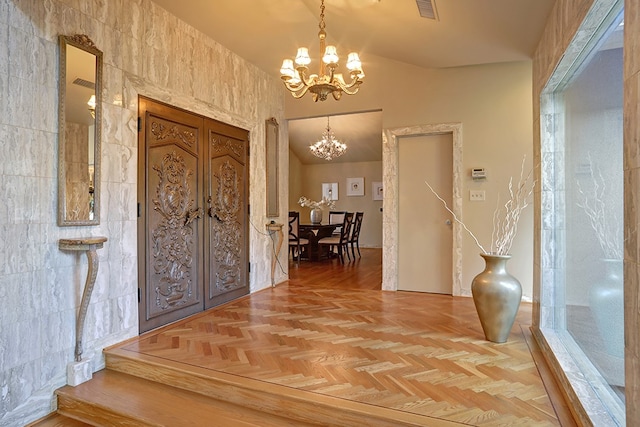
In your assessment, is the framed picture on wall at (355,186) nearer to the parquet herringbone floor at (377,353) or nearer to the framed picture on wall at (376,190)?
the framed picture on wall at (376,190)

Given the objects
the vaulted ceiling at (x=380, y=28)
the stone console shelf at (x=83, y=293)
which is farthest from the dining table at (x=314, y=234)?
the stone console shelf at (x=83, y=293)

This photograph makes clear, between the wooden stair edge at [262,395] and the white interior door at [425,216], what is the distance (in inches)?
116

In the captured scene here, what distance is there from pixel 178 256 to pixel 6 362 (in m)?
1.51

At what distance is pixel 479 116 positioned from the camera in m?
4.34

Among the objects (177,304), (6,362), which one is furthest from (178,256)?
(6,362)

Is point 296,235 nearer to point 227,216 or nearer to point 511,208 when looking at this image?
point 227,216

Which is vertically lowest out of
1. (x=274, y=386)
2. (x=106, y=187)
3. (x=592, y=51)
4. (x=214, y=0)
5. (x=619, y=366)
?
(x=274, y=386)

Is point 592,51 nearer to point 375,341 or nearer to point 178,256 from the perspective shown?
point 375,341

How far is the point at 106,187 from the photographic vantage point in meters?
2.77

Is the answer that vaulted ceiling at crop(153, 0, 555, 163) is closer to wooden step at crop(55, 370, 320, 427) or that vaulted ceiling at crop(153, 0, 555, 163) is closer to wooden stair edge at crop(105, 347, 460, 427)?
wooden stair edge at crop(105, 347, 460, 427)

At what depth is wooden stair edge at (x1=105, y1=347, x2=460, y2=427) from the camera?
186 cm

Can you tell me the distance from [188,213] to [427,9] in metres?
2.80

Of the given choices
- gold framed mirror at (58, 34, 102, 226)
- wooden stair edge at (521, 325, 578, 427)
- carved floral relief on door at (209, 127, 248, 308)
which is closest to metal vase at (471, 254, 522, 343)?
wooden stair edge at (521, 325, 578, 427)

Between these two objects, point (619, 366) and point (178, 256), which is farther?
point (178, 256)
